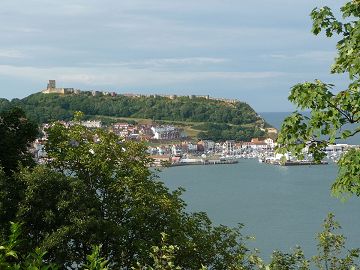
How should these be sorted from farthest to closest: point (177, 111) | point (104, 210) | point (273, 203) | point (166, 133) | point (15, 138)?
1. point (177, 111)
2. point (166, 133)
3. point (273, 203)
4. point (15, 138)
5. point (104, 210)

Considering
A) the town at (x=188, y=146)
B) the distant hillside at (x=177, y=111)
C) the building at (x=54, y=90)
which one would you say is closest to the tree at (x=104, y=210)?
the town at (x=188, y=146)

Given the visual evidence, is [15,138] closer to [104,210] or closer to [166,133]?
[104,210]

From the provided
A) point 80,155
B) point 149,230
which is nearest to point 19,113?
point 80,155

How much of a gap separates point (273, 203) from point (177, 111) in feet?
295

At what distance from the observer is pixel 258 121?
452 feet

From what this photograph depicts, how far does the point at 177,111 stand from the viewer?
449 feet

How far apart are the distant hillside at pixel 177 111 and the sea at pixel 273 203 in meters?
43.2

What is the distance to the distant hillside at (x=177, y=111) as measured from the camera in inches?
4924

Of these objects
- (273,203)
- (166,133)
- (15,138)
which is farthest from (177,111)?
(15,138)

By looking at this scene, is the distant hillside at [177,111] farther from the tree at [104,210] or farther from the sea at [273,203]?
the tree at [104,210]

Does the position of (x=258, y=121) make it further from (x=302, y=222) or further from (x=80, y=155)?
(x=80, y=155)

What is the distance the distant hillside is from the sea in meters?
43.2

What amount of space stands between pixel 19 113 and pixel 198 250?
5480 millimetres

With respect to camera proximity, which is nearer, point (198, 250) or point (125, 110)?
point (198, 250)
